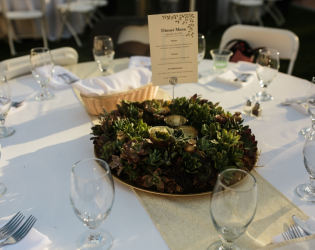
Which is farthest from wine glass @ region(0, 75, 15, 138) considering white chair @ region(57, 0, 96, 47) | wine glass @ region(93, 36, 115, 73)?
white chair @ region(57, 0, 96, 47)

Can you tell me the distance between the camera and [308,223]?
30.6 inches

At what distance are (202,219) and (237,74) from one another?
3.51ft

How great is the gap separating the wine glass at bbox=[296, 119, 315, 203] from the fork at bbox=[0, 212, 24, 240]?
74 centimetres

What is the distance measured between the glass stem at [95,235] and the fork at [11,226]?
185 millimetres

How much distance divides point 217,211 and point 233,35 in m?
1.78

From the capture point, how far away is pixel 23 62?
5.74 ft

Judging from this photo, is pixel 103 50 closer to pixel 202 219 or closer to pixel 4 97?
pixel 4 97

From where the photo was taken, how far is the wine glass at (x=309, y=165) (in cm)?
86

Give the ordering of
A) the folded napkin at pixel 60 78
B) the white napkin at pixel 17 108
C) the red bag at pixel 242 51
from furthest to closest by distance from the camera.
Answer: the red bag at pixel 242 51
the folded napkin at pixel 60 78
the white napkin at pixel 17 108

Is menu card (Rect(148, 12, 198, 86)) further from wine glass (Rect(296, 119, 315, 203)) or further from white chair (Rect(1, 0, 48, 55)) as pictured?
white chair (Rect(1, 0, 48, 55))

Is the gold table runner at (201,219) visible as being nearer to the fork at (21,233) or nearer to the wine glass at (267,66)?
the fork at (21,233)

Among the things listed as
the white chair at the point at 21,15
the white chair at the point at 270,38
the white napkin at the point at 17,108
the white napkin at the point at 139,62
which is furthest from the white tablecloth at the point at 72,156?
the white chair at the point at 21,15

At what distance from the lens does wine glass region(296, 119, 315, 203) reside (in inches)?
33.8

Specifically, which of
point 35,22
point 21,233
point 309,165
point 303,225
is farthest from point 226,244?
point 35,22
